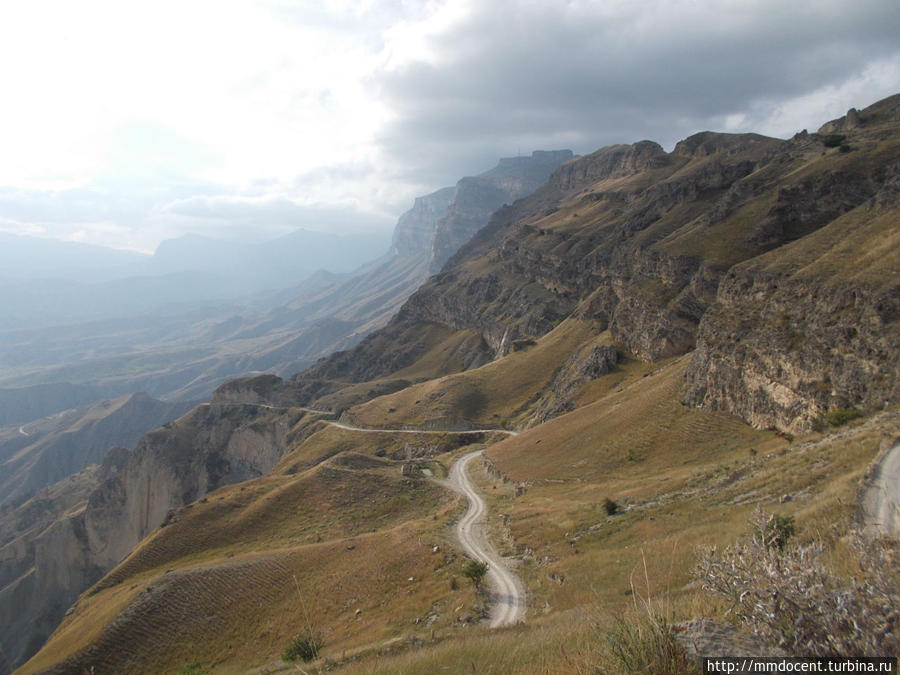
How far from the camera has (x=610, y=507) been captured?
1241 inches

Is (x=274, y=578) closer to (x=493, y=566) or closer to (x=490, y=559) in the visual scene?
(x=490, y=559)

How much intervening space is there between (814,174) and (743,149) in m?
109

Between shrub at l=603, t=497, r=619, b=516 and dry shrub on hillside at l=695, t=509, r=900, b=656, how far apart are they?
86.7 feet

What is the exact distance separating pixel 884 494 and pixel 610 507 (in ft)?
53.2

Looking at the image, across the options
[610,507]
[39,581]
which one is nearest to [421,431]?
[610,507]

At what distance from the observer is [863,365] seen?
108ft

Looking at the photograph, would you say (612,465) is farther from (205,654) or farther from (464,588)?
(205,654)

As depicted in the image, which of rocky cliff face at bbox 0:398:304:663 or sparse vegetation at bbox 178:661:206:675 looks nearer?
sparse vegetation at bbox 178:661:206:675

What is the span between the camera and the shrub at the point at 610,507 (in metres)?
31.4

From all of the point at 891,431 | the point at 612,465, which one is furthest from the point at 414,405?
the point at 891,431

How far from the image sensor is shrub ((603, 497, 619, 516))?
31375mm

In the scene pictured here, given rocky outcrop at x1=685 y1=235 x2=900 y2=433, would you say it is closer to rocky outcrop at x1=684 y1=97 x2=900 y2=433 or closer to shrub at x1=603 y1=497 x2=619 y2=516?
rocky outcrop at x1=684 y1=97 x2=900 y2=433

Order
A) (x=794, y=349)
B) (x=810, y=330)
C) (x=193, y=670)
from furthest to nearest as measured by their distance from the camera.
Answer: (x=794, y=349) → (x=810, y=330) → (x=193, y=670)

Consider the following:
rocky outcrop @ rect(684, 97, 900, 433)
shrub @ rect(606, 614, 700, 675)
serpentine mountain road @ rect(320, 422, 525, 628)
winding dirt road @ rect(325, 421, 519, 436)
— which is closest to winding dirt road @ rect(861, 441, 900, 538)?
shrub @ rect(606, 614, 700, 675)
